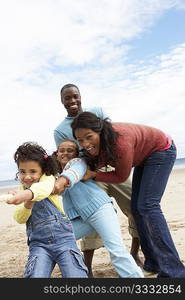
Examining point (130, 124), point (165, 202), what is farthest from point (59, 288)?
point (165, 202)

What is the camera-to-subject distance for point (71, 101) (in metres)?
3.64

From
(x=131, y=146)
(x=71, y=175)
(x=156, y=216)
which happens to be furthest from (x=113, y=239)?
(x=131, y=146)

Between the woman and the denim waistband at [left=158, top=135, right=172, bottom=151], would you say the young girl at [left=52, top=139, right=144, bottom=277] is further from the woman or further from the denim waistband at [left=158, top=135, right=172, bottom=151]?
the denim waistband at [left=158, top=135, right=172, bottom=151]

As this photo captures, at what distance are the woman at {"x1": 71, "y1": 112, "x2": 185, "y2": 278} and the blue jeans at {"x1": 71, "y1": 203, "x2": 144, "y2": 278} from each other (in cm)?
25

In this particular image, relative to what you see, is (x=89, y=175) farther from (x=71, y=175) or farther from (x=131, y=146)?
(x=131, y=146)

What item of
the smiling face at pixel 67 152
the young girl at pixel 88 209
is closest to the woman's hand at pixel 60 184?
the young girl at pixel 88 209

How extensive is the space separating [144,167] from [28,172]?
923 mm

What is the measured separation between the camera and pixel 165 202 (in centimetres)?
786

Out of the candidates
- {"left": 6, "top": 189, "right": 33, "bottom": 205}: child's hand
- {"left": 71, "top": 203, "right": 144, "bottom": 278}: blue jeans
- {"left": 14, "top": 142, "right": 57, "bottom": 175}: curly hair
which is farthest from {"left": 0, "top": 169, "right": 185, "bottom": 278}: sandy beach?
{"left": 6, "top": 189, "right": 33, "bottom": 205}: child's hand

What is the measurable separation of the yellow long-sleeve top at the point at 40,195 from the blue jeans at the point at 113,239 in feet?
0.93

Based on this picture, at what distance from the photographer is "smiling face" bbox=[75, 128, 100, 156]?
8.84ft

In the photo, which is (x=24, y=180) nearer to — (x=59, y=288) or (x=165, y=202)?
(x=59, y=288)

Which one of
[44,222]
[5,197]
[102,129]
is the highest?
[102,129]

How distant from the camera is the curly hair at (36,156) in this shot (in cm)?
271
